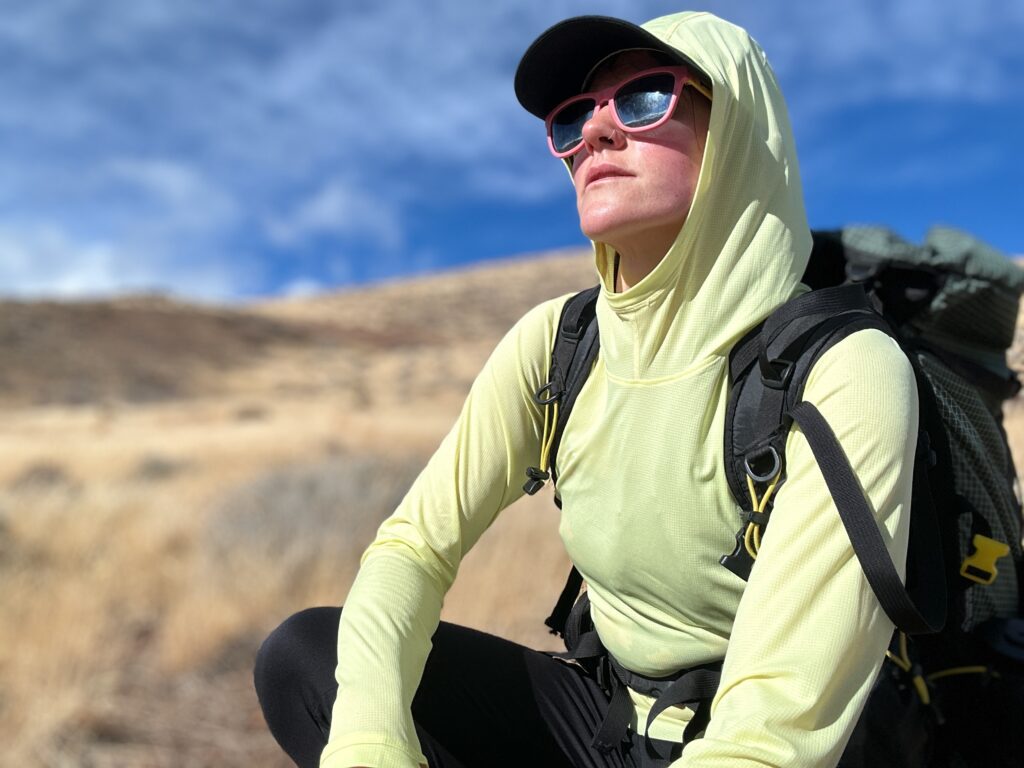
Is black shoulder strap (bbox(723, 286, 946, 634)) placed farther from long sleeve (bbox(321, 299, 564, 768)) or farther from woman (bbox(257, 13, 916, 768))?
long sleeve (bbox(321, 299, 564, 768))

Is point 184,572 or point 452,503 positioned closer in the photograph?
point 452,503

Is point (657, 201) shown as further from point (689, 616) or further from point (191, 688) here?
point (191, 688)

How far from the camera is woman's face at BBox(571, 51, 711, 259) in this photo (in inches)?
61.9

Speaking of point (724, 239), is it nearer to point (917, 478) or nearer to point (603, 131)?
point (603, 131)

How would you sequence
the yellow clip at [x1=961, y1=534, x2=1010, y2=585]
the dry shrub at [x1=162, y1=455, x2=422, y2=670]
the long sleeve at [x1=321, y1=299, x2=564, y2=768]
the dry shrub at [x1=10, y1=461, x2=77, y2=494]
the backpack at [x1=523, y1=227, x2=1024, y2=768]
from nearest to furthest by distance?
the backpack at [x1=523, y1=227, x2=1024, y2=768], the yellow clip at [x1=961, y1=534, x2=1010, y2=585], the long sleeve at [x1=321, y1=299, x2=564, y2=768], the dry shrub at [x1=162, y1=455, x2=422, y2=670], the dry shrub at [x1=10, y1=461, x2=77, y2=494]

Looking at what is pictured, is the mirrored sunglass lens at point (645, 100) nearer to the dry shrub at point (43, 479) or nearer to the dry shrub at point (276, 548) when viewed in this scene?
the dry shrub at point (276, 548)

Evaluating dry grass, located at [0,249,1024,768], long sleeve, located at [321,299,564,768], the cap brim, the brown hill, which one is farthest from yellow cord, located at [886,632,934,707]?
the brown hill

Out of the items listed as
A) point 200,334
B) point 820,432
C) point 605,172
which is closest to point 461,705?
point 820,432

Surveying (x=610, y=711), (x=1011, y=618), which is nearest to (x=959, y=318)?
(x=1011, y=618)

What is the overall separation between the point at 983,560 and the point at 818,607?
546mm

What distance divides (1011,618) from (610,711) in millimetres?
850

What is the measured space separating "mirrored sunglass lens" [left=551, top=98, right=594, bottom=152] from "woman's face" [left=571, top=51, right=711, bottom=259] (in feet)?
0.30

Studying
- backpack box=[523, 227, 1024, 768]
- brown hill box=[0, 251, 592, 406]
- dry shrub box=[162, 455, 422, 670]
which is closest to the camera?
backpack box=[523, 227, 1024, 768]

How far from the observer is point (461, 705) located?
177 cm
